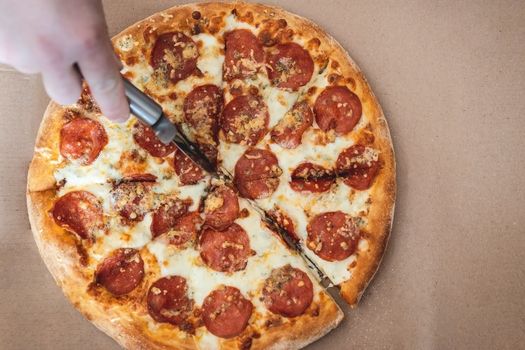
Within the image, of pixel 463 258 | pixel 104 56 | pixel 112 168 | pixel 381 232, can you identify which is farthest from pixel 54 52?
pixel 463 258

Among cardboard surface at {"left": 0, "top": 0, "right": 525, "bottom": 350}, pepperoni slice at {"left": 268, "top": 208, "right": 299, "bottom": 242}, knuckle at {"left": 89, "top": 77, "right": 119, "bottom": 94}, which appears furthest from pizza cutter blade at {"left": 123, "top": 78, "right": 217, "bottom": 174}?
cardboard surface at {"left": 0, "top": 0, "right": 525, "bottom": 350}

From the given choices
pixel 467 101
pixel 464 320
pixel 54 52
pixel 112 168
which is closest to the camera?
pixel 54 52

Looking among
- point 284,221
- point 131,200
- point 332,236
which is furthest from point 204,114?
point 332,236

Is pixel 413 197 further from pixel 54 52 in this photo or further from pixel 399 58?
pixel 54 52

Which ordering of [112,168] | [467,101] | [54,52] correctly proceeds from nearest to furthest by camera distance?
1. [54,52]
2. [112,168]
3. [467,101]

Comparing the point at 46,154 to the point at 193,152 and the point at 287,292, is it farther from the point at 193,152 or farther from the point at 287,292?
the point at 287,292

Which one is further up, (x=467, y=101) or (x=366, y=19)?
(x=366, y=19)

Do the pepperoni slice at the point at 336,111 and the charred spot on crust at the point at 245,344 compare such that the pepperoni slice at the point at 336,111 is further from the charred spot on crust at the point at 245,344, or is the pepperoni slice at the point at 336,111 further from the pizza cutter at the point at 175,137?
the charred spot on crust at the point at 245,344
